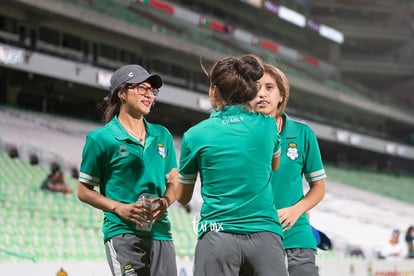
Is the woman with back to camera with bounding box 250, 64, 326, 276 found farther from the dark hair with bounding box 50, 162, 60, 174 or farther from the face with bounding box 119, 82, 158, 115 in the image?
the dark hair with bounding box 50, 162, 60, 174

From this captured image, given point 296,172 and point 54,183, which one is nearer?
point 296,172

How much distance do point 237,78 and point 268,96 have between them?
873 mm

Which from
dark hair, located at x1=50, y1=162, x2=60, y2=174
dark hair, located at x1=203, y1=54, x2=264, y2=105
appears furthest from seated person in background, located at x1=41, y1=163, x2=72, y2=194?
dark hair, located at x1=203, y1=54, x2=264, y2=105

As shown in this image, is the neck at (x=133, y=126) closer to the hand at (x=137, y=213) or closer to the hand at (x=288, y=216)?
the hand at (x=137, y=213)

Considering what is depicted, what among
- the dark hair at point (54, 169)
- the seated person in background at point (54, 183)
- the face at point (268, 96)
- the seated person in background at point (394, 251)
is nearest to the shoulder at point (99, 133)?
the face at point (268, 96)

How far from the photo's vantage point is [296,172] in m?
4.42

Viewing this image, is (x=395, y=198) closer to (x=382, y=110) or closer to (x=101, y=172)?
(x=382, y=110)

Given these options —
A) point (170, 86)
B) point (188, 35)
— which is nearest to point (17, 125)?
point (170, 86)

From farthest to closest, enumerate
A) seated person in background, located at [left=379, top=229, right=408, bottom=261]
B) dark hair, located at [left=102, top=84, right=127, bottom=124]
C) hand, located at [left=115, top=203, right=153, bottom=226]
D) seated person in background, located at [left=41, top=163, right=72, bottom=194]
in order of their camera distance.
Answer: seated person in background, located at [left=41, top=163, right=72, bottom=194] < seated person in background, located at [left=379, top=229, right=408, bottom=261] < dark hair, located at [left=102, top=84, right=127, bottom=124] < hand, located at [left=115, top=203, right=153, bottom=226]

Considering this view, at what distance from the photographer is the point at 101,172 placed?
431 centimetres

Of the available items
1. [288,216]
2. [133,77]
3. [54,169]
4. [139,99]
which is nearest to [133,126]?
[139,99]

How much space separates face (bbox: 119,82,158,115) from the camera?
173 inches

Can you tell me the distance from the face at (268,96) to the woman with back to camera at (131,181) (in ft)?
2.23

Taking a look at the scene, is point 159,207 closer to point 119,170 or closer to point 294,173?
point 119,170
